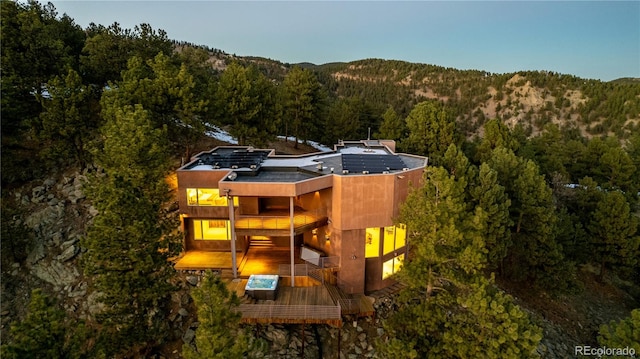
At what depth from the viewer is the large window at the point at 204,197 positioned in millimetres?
19031

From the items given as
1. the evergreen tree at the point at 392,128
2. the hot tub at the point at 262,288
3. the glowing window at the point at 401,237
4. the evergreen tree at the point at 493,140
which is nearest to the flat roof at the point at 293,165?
the glowing window at the point at 401,237

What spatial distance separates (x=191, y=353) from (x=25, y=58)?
76.9 feet

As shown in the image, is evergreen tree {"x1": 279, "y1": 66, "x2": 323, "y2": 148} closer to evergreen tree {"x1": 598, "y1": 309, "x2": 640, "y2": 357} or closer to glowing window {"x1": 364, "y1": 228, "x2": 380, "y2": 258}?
glowing window {"x1": 364, "y1": 228, "x2": 380, "y2": 258}

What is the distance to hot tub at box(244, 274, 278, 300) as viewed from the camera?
15.4 m

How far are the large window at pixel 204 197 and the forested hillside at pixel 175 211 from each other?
144cm

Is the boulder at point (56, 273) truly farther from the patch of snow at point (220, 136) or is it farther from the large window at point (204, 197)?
the patch of snow at point (220, 136)

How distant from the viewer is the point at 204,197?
62.7ft

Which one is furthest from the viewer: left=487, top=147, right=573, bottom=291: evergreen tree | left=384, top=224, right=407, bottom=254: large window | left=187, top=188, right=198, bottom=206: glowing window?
left=487, top=147, right=573, bottom=291: evergreen tree

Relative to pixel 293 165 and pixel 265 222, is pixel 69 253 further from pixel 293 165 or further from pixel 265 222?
pixel 293 165

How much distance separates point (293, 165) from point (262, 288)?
24.3ft

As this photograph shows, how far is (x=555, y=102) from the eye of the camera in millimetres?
73500

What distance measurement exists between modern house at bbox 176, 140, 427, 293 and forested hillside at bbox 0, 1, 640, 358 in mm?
1734

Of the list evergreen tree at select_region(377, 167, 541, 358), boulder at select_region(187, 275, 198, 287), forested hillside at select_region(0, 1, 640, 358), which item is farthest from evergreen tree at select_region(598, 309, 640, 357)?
boulder at select_region(187, 275, 198, 287)

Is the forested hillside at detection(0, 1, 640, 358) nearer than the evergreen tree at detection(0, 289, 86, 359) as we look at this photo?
No
